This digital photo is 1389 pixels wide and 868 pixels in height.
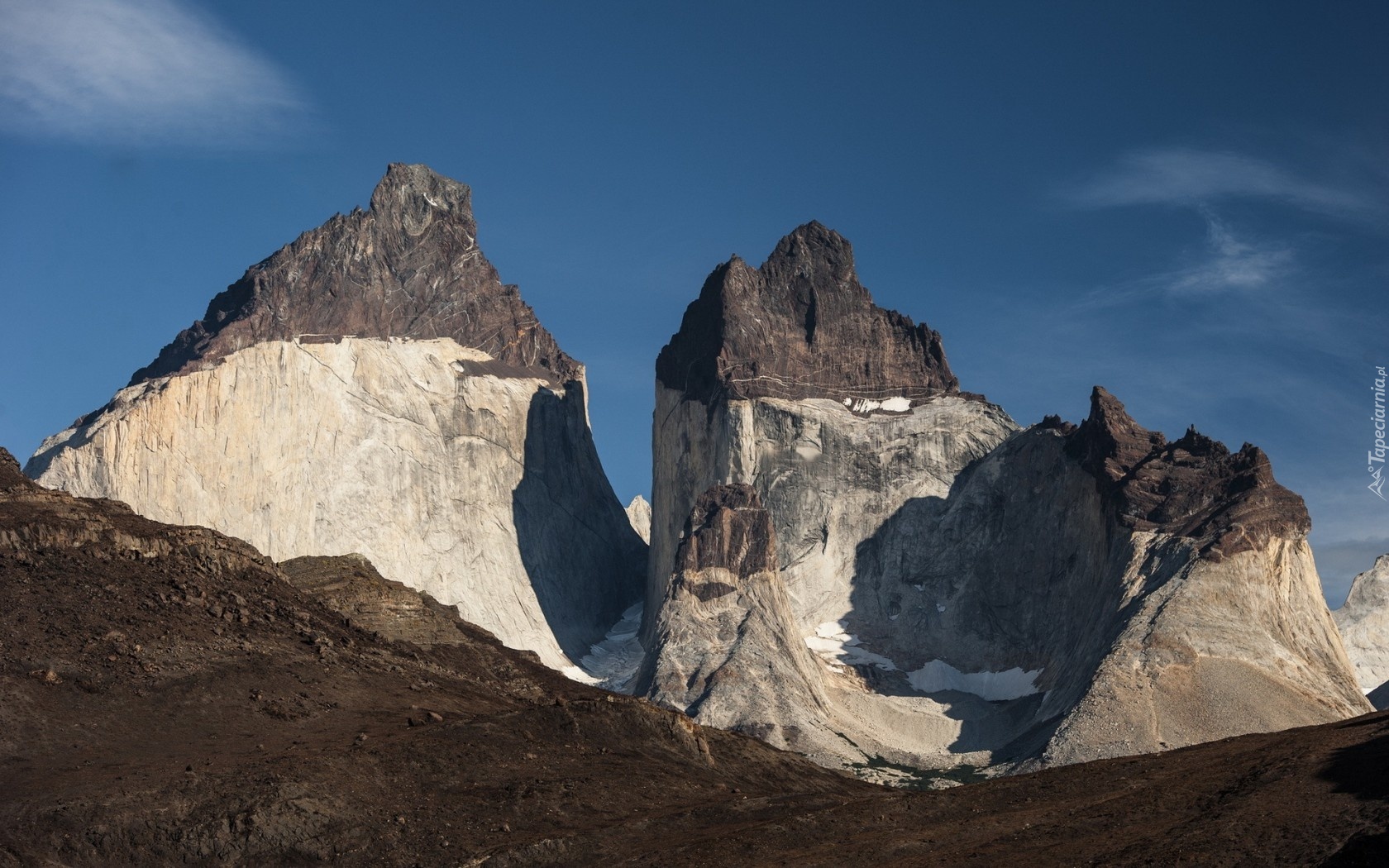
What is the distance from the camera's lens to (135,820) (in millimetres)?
57625

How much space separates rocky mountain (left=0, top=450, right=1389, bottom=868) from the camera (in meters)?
57.2

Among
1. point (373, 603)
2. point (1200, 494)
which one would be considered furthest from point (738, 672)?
point (373, 603)

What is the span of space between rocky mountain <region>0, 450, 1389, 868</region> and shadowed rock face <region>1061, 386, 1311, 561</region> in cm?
10799

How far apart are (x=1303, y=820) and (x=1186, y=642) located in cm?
11422

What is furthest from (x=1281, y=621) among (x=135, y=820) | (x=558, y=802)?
(x=135, y=820)

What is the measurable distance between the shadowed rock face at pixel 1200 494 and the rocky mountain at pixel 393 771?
108 m

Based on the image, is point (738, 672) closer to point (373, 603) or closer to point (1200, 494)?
point (1200, 494)

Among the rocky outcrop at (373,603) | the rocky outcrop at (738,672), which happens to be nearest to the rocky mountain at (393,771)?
the rocky outcrop at (373,603)

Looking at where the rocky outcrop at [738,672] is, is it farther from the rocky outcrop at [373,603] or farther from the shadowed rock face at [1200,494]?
the rocky outcrop at [373,603]

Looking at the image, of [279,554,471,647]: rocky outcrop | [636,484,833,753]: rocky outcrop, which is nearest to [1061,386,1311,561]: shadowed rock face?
[636,484,833,753]: rocky outcrop

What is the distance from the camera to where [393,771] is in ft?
212

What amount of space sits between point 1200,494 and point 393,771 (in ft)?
443

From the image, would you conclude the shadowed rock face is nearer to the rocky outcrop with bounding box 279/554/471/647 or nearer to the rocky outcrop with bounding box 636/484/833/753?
the rocky outcrop with bounding box 636/484/833/753

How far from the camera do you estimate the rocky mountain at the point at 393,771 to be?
57.2m
